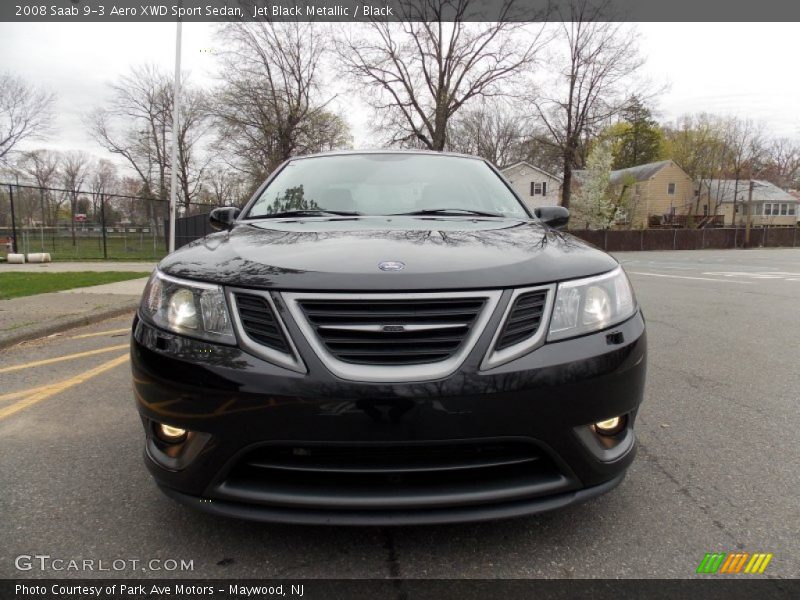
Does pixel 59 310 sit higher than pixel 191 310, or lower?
lower

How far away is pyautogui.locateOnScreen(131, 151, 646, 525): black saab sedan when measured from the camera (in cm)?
165

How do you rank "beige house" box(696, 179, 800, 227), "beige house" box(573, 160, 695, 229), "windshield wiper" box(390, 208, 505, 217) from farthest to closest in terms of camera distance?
"beige house" box(696, 179, 800, 227), "beige house" box(573, 160, 695, 229), "windshield wiper" box(390, 208, 505, 217)

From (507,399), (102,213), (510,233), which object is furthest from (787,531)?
(102,213)

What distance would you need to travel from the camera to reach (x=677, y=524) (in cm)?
209

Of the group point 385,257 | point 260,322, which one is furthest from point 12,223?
point 385,257

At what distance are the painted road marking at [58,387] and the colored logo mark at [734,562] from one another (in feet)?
12.6

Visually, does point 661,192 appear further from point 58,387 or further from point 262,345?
point 262,345

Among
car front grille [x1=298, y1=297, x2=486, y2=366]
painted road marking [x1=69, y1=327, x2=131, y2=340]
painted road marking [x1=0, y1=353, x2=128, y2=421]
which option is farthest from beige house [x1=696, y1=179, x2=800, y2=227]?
car front grille [x1=298, y1=297, x2=486, y2=366]

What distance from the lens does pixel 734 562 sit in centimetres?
186

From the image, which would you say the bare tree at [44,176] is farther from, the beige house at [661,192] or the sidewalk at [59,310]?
the beige house at [661,192]

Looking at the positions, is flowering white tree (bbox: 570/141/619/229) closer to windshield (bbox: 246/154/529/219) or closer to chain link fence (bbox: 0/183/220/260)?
chain link fence (bbox: 0/183/220/260)

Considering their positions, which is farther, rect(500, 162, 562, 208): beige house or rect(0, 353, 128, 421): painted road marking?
rect(500, 162, 562, 208): beige house

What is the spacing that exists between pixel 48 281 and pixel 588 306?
1086cm

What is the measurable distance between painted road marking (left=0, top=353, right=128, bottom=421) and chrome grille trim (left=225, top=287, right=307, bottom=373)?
2.51 metres
